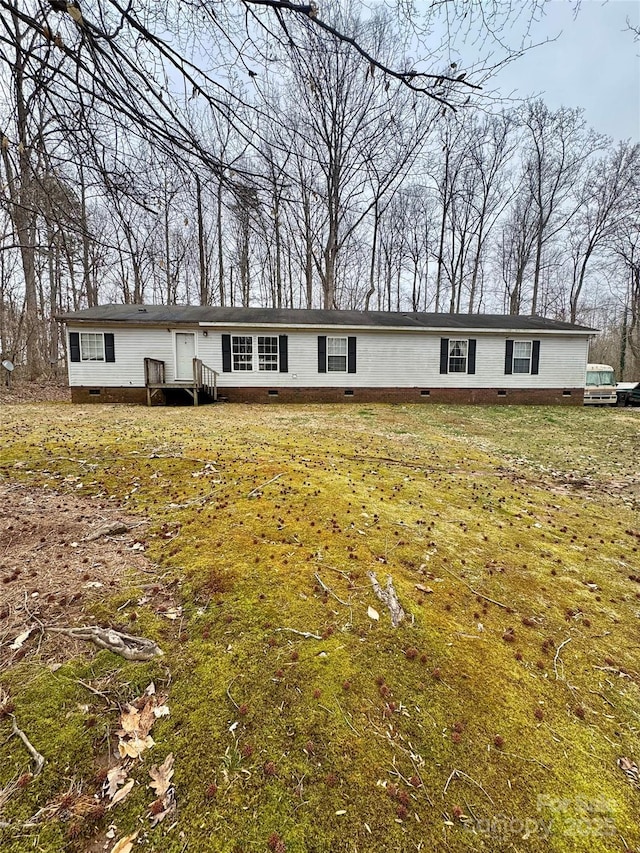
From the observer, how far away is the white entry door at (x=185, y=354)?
1399 centimetres

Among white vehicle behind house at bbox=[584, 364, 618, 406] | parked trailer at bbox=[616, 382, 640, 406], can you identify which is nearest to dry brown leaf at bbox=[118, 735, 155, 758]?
white vehicle behind house at bbox=[584, 364, 618, 406]

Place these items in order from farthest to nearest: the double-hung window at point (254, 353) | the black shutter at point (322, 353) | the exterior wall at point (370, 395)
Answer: the black shutter at point (322, 353)
the double-hung window at point (254, 353)
the exterior wall at point (370, 395)

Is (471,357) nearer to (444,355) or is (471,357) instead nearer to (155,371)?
(444,355)

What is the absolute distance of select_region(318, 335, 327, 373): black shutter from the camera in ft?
47.9

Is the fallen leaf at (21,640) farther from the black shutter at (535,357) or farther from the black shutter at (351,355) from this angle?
the black shutter at (535,357)

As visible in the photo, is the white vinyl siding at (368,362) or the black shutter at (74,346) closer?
the black shutter at (74,346)

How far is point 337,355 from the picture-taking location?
14.8 meters

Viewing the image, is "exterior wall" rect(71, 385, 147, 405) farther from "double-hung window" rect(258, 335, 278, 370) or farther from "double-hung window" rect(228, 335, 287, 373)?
"double-hung window" rect(258, 335, 278, 370)

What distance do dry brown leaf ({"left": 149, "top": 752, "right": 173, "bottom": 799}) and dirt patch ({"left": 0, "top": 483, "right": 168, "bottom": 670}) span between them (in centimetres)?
88

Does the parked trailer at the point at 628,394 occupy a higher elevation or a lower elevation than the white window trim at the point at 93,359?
lower

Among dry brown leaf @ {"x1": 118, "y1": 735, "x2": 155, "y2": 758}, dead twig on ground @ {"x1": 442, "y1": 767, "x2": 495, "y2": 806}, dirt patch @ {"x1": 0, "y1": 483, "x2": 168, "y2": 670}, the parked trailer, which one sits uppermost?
the parked trailer

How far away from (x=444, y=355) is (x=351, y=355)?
372 centimetres

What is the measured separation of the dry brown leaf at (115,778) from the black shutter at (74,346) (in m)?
14.3

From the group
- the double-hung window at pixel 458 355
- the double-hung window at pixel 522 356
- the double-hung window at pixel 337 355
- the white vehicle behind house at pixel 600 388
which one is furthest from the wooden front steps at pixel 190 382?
the white vehicle behind house at pixel 600 388
